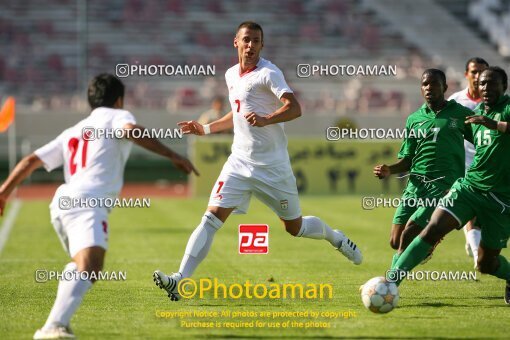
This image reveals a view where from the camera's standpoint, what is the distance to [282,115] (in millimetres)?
9086

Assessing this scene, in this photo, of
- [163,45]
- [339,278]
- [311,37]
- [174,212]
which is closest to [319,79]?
[311,37]

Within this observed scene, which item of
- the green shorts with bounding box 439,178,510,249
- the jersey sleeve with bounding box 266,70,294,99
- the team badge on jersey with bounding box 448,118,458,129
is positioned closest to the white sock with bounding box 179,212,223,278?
the jersey sleeve with bounding box 266,70,294,99

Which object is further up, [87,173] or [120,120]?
[120,120]

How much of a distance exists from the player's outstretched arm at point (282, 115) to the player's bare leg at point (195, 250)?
1.06 meters

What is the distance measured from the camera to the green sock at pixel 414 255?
29.1ft

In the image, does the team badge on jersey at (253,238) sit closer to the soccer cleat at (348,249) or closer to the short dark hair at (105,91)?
the soccer cleat at (348,249)

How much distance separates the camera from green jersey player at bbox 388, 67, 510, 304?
28.9 feet

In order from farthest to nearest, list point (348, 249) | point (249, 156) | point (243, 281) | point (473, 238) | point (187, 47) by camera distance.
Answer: point (187, 47) → point (473, 238) → point (243, 281) → point (348, 249) → point (249, 156)

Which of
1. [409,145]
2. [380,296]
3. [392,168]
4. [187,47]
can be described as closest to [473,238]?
[409,145]

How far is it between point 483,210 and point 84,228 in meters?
3.55

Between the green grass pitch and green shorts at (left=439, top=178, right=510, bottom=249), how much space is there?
0.69m

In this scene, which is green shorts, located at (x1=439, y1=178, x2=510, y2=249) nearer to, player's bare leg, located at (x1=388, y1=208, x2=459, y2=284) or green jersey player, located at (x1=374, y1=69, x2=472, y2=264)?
player's bare leg, located at (x1=388, y1=208, x2=459, y2=284)

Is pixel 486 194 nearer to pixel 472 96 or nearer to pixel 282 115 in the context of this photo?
pixel 282 115

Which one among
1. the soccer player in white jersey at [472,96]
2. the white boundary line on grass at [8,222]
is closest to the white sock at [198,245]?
the soccer player in white jersey at [472,96]
